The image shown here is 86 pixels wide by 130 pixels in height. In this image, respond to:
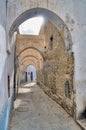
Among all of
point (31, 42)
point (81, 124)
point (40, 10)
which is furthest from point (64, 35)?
point (31, 42)

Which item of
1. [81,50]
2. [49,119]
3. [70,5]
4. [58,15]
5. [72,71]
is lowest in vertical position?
[49,119]

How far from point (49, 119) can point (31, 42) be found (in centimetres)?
718

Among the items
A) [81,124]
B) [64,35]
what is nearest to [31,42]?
[64,35]

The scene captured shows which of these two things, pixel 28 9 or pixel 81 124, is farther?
pixel 28 9

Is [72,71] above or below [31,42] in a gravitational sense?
below

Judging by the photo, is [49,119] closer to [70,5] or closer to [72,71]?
[72,71]

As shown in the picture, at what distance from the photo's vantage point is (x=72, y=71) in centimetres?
550

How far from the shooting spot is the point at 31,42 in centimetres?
1195

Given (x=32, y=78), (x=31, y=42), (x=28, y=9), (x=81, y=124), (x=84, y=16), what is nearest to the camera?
(x=81, y=124)

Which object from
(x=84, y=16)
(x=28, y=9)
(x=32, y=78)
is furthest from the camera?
(x=32, y=78)

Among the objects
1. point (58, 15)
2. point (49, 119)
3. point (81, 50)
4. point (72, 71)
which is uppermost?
point (58, 15)

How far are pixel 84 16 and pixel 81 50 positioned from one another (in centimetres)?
111

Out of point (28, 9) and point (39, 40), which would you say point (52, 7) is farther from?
point (39, 40)

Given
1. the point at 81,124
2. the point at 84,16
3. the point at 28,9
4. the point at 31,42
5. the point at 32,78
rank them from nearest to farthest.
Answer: the point at 81,124 < the point at 28,9 < the point at 84,16 < the point at 31,42 < the point at 32,78
